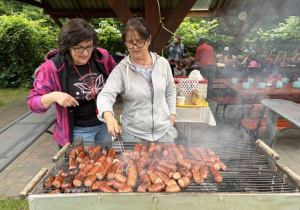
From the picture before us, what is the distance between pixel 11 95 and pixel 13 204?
28.3ft

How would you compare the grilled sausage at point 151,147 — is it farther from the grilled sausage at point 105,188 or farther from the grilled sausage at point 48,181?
the grilled sausage at point 48,181

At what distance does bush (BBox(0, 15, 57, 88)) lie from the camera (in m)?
11.4

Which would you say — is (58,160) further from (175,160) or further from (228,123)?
(228,123)

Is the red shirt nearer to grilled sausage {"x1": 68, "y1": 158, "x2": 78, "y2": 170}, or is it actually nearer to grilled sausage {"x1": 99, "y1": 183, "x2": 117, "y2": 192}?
grilled sausage {"x1": 68, "y1": 158, "x2": 78, "y2": 170}

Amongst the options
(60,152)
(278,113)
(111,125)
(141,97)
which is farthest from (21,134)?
(278,113)

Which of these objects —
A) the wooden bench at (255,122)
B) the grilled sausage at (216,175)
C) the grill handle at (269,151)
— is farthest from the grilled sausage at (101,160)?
the wooden bench at (255,122)

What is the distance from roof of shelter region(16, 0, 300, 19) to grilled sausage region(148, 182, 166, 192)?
8.58 meters

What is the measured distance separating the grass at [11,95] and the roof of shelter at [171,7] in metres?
3.87

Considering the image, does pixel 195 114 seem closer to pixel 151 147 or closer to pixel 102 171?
pixel 151 147

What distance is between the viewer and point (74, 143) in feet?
7.84

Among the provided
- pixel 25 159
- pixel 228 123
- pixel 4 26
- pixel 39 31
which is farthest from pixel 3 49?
pixel 228 123

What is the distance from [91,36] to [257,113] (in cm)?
393

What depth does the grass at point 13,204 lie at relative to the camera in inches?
125

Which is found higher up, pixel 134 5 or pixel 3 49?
pixel 134 5
